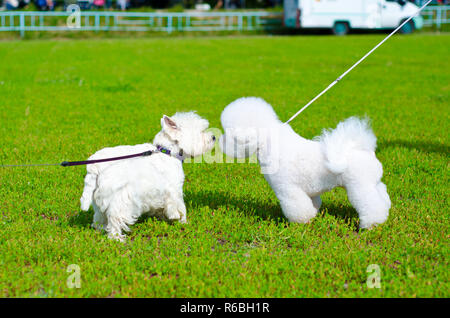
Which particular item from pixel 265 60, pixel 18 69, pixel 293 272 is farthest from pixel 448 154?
pixel 18 69

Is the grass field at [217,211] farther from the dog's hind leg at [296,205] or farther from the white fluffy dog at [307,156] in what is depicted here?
the white fluffy dog at [307,156]

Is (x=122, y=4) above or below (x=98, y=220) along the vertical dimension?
above

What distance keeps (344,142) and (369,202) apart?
22.9 inches

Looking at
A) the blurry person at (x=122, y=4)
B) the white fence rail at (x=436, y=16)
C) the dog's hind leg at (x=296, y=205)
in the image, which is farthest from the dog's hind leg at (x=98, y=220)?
the blurry person at (x=122, y=4)

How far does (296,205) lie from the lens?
4586mm

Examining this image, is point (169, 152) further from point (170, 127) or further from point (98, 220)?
point (98, 220)

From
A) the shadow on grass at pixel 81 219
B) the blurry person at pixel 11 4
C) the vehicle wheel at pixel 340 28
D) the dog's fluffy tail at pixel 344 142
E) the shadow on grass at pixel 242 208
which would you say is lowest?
the shadow on grass at pixel 81 219

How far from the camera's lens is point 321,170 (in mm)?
4379

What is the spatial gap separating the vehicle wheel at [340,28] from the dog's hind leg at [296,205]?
28470 mm

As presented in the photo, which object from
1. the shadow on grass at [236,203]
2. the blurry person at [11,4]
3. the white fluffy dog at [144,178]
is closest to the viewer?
the white fluffy dog at [144,178]

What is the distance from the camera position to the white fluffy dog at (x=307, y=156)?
4.34 metres

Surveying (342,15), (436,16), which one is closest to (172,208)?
(342,15)

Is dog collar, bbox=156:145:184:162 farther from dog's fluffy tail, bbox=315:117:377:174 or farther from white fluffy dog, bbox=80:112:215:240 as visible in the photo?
dog's fluffy tail, bbox=315:117:377:174
